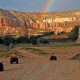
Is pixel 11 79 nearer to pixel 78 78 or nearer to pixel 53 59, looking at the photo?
pixel 78 78

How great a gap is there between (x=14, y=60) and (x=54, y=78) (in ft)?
55.2

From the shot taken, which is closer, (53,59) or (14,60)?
(14,60)

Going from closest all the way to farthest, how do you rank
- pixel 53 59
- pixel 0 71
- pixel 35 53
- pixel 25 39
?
1. pixel 0 71
2. pixel 53 59
3. pixel 35 53
4. pixel 25 39

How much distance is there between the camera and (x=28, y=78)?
22844mm

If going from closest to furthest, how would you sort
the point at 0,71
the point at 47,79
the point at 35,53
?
the point at 47,79 → the point at 0,71 → the point at 35,53

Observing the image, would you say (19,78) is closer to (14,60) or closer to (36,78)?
(36,78)

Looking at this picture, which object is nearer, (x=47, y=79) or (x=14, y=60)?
(x=47, y=79)

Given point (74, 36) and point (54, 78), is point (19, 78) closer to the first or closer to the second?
point (54, 78)

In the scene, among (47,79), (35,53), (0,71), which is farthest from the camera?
(35,53)

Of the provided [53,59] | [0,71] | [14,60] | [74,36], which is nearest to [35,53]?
[53,59]

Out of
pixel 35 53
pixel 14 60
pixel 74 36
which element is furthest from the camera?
pixel 74 36

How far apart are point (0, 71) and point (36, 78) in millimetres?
6476

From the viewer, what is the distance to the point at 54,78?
23.0m

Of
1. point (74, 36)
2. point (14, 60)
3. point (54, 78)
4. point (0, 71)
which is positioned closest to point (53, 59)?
point (14, 60)
